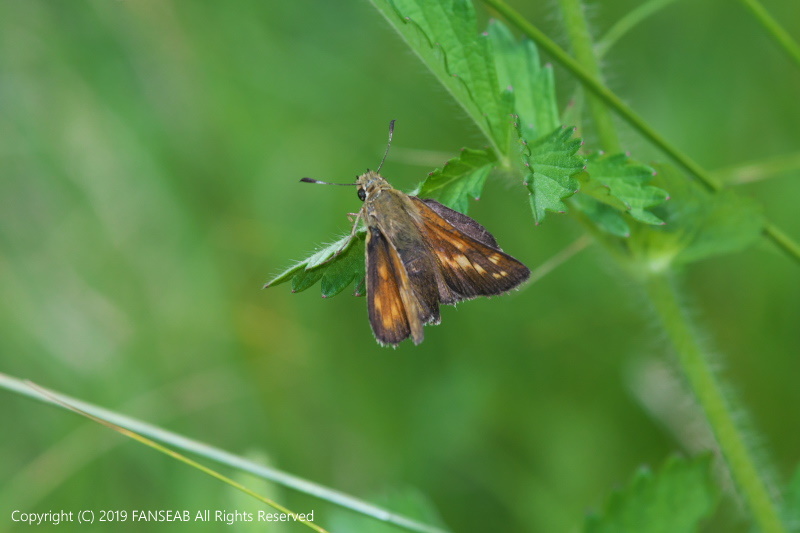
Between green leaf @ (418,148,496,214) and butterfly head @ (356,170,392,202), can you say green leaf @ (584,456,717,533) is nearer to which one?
green leaf @ (418,148,496,214)

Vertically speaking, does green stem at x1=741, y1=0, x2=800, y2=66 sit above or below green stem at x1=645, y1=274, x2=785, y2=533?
above

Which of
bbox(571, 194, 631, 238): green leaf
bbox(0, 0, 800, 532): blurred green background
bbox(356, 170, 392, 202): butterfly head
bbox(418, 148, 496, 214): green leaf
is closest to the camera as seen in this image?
bbox(418, 148, 496, 214): green leaf

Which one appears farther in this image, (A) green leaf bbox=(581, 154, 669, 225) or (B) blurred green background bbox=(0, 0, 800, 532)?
(B) blurred green background bbox=(0, 0, 800, 532)

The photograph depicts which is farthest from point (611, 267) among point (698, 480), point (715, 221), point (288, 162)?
point (288, 162)

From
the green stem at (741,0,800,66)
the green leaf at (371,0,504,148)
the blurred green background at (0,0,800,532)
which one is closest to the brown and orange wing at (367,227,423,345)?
the green leaf at (371,0,504,148)

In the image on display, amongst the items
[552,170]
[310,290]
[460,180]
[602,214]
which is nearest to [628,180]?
[602,214]

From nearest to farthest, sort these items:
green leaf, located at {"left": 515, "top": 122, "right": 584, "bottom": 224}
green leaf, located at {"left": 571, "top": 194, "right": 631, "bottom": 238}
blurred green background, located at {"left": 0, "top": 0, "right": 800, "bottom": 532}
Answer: green leaf, located at {"left": 515, "top": 122, "right": 584, "bottom": 224}, green leaf, located at {"left": 571, "top": 194, "right": 631, "bottom": 238}, blurred green background, located at {"left": 0, "top": 0, "right": 800, "bottom": 532}

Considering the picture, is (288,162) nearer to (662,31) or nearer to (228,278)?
(228,278)
